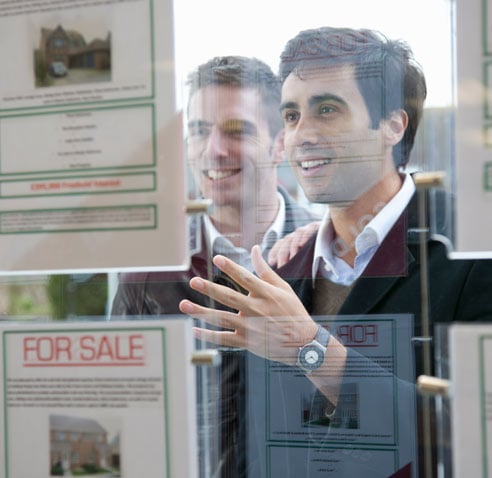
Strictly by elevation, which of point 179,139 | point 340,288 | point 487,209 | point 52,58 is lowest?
point 340,288

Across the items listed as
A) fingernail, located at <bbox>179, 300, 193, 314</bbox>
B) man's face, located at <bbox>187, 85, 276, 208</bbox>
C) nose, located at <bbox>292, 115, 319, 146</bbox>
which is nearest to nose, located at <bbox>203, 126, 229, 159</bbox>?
man's face, located at <bbox>187, 85, 276, 208</bbox>

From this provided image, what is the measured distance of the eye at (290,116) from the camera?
3.49ft

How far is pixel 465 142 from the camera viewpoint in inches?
36.5

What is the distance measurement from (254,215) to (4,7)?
50 centimetres

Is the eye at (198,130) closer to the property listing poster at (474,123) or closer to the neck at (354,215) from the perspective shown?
the neck at (354,215)

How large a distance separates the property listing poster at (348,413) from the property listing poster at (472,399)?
0.11 meters

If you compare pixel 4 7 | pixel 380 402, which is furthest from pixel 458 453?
pixel 4 7

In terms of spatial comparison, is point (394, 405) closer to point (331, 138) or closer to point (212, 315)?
point (212, 315)

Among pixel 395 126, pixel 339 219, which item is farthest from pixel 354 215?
pixel 395 126

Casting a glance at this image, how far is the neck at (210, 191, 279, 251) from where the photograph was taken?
108 cm

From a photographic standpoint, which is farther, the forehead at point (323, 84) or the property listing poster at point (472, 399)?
the forehead at point (323, 84)

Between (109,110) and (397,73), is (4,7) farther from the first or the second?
(397,73)

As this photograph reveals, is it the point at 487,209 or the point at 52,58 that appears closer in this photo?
the point at 487,209

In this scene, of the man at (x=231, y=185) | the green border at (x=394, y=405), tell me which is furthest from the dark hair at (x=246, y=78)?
the green border at (x=394, y=405)
